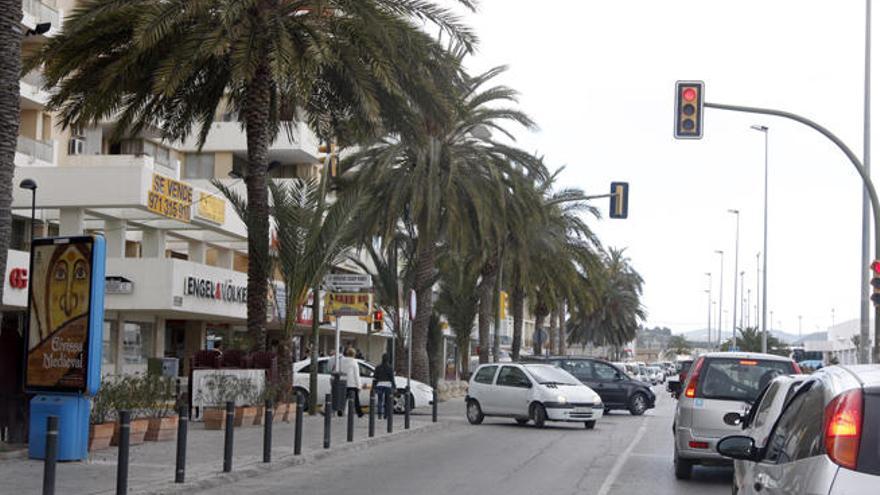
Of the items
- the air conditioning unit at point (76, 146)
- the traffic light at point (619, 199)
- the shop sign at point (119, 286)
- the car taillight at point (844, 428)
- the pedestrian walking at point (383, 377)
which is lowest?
the pedestrian walking at point (383, 377)

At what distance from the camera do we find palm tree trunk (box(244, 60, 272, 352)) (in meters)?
23.6

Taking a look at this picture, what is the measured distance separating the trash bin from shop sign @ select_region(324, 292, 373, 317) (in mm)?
1456

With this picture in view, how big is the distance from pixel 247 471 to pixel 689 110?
10.7 meters

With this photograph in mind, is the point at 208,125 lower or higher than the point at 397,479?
higher

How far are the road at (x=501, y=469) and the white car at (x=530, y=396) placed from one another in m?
1.58

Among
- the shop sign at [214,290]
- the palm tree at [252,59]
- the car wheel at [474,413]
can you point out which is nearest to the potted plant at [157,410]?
the palm tree at [252,59]

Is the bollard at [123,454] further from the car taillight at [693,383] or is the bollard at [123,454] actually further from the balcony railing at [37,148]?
the balcony railing at [37,148]

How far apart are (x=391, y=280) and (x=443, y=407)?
470 centimetres

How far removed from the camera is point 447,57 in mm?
23391

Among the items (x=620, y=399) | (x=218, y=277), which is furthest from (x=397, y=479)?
(x=218, y=277)

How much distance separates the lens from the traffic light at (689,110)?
68.9 ft

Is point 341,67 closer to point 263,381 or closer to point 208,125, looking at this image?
point 208,125

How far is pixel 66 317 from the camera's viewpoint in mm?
15078

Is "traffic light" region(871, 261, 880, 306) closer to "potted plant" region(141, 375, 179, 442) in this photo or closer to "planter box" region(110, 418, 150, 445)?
"potted plant" region(141, 375, 179, 442)
